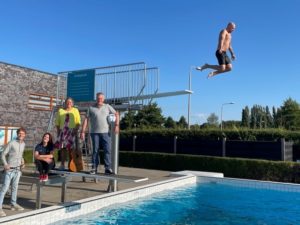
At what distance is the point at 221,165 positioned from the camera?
57.7 feet

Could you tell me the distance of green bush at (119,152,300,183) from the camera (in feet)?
51.4

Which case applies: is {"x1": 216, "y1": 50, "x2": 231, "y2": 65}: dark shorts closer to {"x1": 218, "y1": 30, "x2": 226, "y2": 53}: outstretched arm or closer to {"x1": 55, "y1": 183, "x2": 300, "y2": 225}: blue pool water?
{"x1": 218, "y1": 30, "x2": 226, "y2": 53}: outstretched arm

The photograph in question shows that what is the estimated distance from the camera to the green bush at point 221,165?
15.7 m

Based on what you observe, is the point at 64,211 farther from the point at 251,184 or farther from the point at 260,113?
the point at 260,113

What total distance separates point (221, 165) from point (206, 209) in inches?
308

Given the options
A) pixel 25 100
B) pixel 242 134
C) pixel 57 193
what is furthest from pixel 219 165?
pixel 25 100

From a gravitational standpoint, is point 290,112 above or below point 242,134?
above

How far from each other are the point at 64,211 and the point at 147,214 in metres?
2.29

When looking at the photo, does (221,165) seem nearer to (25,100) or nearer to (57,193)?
(57,193)

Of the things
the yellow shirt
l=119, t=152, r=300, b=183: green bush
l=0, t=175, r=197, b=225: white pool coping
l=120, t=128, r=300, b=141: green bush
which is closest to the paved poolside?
l=0, t=175, r=197, b=225: white pool coping

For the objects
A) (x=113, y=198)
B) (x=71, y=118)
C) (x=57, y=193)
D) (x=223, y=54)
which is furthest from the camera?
(x=57, y=193)

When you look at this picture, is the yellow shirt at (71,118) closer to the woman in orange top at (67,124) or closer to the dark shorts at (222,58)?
the woman in orange top at (67,124)

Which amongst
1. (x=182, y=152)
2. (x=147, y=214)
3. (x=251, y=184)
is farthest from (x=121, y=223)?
(x=182, y=152)

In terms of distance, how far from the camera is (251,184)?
14.5 meters
